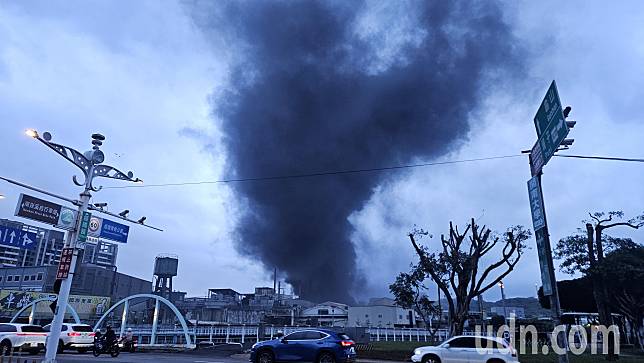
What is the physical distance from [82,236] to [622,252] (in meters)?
32.7

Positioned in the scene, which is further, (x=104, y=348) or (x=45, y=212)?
(x=104, y=348)

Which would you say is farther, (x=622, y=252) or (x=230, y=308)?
(x=230, y=308)

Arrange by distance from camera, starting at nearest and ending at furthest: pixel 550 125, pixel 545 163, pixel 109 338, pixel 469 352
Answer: pixel 550 125 < pixel 545 163 < pixel 469 352 < pixel 109 338

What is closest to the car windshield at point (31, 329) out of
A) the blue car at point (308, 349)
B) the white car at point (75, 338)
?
the white car at point (75, 338)

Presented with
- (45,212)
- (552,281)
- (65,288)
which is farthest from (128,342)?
(552,281)

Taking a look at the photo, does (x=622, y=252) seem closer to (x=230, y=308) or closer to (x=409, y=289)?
(x=409, y=289)

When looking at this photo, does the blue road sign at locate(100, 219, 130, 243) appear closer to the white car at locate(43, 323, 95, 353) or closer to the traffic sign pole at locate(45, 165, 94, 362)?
the traffic sign pole at locate(45, 165, 94, 362)

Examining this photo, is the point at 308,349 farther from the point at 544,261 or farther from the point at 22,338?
the point at 22,338

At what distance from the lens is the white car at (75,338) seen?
82.6 ft

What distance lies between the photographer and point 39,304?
239 feet

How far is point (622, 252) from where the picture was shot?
30.6 m

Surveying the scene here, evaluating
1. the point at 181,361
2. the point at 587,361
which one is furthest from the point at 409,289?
the point at 181,361

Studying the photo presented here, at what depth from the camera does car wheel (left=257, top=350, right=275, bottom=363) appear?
1739 centimetres

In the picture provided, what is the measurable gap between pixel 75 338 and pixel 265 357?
14385 millimetres
